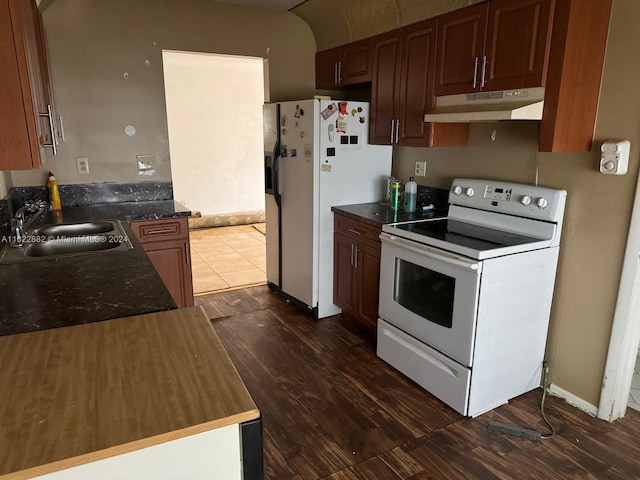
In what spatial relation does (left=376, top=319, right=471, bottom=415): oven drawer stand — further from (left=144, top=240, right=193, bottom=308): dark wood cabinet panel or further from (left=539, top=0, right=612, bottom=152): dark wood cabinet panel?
(left=144, top=240, right=193, bottom=308): dark wood cabinet panel

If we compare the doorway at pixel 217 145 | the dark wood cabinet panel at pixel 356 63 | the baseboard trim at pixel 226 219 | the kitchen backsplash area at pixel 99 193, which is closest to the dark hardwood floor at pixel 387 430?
the kitchen backsplash area at pixel 99 193

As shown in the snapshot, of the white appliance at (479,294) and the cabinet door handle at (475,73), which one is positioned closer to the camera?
the white appliance at (479,294)

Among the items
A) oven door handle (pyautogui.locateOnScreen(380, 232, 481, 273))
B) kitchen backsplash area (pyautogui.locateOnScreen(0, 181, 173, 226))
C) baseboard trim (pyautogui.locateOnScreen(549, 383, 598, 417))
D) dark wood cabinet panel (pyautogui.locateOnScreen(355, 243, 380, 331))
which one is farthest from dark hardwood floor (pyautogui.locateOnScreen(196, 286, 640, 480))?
kitchen backsplash area (pyautogui.locateOnScreen(0, 181, 173, 226))

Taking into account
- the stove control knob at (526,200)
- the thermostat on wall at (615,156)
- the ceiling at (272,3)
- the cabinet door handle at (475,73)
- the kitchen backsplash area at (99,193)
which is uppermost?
the ceiling at (272,3)

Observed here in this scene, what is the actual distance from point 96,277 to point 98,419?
37.0 inches

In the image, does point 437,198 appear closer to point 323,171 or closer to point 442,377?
point 323,171

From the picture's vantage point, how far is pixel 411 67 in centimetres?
286

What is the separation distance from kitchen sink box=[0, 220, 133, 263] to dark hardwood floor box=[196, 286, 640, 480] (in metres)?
1.09

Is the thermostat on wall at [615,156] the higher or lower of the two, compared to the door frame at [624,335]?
higher

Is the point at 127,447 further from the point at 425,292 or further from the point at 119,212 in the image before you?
the point at 119,212

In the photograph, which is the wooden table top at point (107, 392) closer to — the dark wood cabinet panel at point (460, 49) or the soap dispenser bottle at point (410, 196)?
the dark wood cabinet panel at point (460, 49)

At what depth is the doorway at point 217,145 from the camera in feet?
20.1

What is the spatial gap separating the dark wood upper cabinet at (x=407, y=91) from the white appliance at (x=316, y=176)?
8.4 inches

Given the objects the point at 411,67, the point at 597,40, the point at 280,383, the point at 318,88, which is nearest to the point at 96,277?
the point at 280,383
